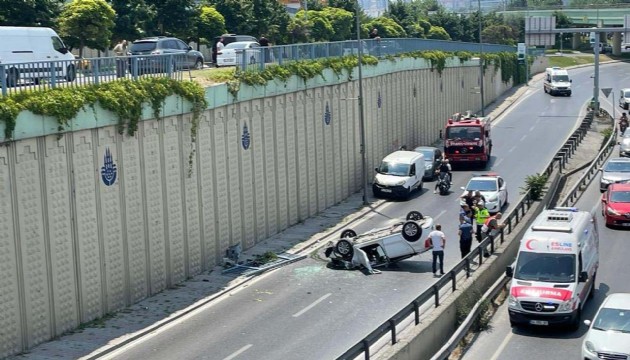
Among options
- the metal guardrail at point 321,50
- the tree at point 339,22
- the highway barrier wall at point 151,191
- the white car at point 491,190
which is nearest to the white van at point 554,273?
the highway barrier wall at point 151,191

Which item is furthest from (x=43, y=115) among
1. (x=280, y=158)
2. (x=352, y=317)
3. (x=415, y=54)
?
(x=415, y=54)

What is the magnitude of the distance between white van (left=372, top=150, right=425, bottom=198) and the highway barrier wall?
1.67 meters

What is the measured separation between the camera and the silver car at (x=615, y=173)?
143 feet

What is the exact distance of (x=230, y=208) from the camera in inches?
1310

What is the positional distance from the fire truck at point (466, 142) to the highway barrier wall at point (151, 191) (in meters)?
7.99

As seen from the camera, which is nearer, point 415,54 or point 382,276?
point 382,276

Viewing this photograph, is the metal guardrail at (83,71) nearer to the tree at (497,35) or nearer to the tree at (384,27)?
the tree at (384,27)

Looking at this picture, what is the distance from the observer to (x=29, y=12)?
143 feet

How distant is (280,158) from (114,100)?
41.3 feet

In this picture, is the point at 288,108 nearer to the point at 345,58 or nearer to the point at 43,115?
the point at 345,58

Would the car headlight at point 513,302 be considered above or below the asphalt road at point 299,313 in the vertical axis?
above

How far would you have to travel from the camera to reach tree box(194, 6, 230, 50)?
55.4 metres

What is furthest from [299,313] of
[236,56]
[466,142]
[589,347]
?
[466,142]

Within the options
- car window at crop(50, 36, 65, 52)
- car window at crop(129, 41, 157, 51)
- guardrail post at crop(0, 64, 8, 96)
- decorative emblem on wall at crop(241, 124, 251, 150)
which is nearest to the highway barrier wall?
decorative emblem on wall at crop(241, 124, 251, 150)
